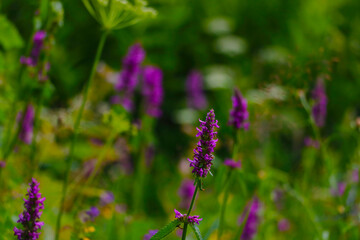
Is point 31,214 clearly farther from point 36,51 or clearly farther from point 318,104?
point 318,104

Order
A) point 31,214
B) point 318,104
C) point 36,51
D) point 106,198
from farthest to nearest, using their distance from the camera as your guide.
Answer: point 318,104
point 106,198
point 36,51
point 31,214

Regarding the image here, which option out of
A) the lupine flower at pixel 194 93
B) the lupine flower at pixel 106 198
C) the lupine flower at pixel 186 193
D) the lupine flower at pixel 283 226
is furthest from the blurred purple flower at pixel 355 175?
the lupine flower at pixel 194 93

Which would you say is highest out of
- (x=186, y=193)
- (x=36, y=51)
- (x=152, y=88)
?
(x=152, y=88)

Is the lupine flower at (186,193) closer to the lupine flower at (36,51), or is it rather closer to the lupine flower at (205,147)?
the lupine flower at (36,51)

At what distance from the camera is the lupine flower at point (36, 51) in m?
1.59

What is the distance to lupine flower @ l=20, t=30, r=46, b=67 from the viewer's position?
62.6 inches

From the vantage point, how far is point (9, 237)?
108 centimetres

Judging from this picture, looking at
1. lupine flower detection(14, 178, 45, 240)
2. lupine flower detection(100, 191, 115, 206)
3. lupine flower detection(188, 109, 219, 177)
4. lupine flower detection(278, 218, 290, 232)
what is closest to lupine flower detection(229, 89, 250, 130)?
lupine flower detection(188, 109, 219, 177)

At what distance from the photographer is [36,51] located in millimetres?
1631

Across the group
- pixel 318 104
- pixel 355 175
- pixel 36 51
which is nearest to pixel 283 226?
pixel 355 175

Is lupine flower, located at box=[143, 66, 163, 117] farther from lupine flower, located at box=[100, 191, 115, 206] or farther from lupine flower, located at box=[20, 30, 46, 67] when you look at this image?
lupine flower, located at box=[20, 30, 46, 67]

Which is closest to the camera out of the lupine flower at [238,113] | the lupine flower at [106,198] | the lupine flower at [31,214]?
the lupine flower at [31,214]

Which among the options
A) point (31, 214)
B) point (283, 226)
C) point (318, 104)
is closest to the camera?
point (31, 214)

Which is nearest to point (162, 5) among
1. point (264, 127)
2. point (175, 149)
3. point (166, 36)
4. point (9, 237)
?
point (166, 36)
